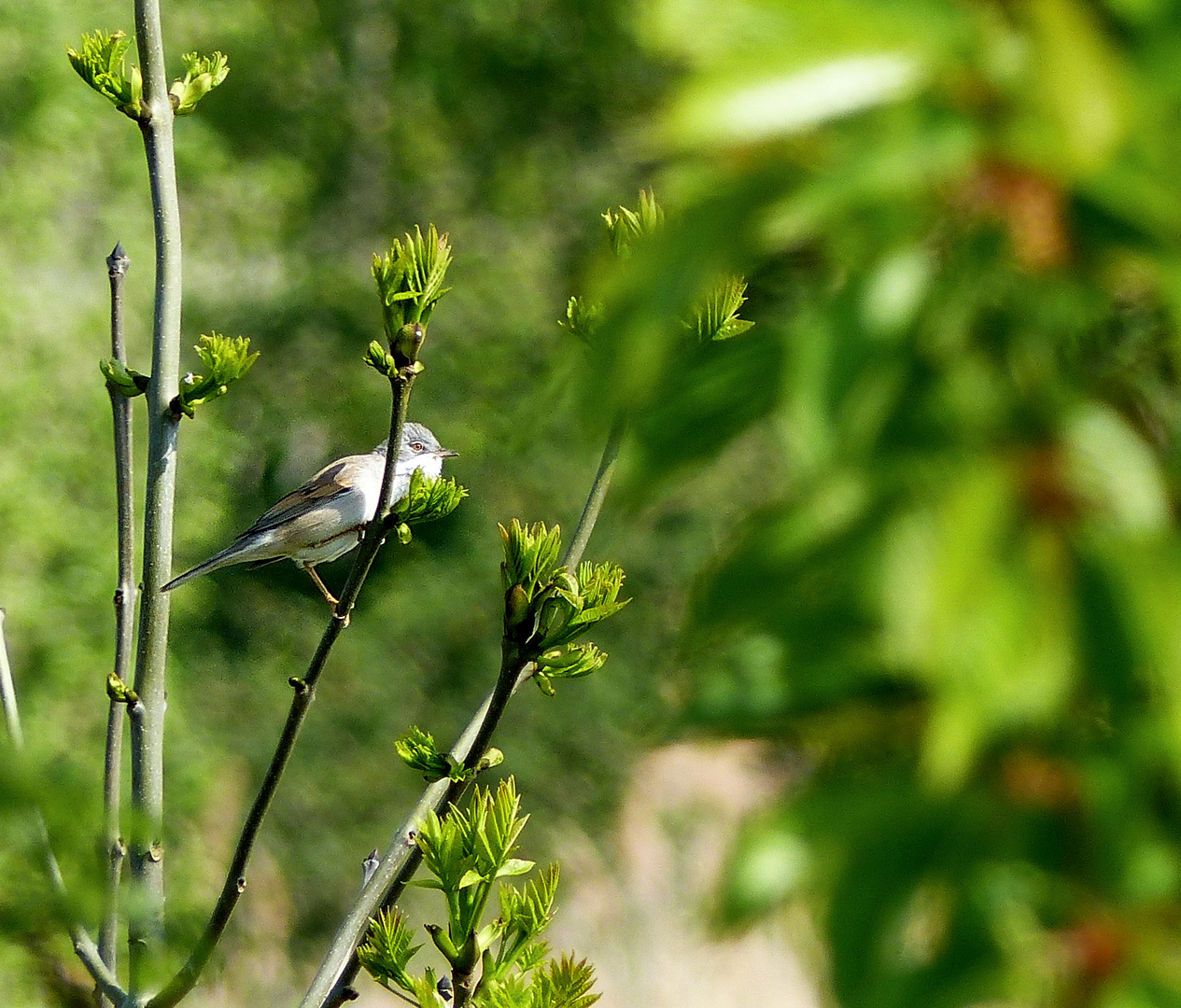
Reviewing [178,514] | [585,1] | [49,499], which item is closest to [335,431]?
[178,514]

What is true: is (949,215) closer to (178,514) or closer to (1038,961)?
(1038,961)

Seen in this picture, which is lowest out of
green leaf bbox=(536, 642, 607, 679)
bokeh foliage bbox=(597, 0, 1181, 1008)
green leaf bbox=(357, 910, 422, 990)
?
bokeh foliage bbox=(597, 0, 1181, 1008)

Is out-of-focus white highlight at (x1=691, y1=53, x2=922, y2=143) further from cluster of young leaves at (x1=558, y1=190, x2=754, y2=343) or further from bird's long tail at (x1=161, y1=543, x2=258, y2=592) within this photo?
bird's long tail at (x1=161, y1=543, x2=258, y2=592)

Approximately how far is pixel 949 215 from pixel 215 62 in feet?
7.03

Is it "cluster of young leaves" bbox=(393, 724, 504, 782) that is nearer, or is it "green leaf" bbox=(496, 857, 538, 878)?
"green leaf" bbox=(496, 857, 538, 878)

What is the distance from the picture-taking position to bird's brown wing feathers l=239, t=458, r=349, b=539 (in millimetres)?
6367

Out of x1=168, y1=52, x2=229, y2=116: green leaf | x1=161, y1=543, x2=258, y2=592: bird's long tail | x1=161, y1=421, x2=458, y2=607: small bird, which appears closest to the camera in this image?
x1=168, y1=52, x2=229, y2=116: green leaf

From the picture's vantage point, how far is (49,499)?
30.6 feet

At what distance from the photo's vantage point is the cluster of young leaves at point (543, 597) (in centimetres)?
174

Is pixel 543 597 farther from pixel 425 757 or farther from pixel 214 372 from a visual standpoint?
pixel 214 372

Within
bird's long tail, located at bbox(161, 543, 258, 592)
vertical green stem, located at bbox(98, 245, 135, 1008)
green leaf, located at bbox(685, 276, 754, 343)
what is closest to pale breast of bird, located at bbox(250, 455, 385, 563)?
bird's long tail, located at bbox(161, 543, 258, 592)

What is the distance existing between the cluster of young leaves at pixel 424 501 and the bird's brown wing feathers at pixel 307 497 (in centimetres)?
441

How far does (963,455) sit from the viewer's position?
1.79 feet

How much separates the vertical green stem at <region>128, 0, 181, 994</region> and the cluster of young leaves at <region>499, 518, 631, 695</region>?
61 centimetres
